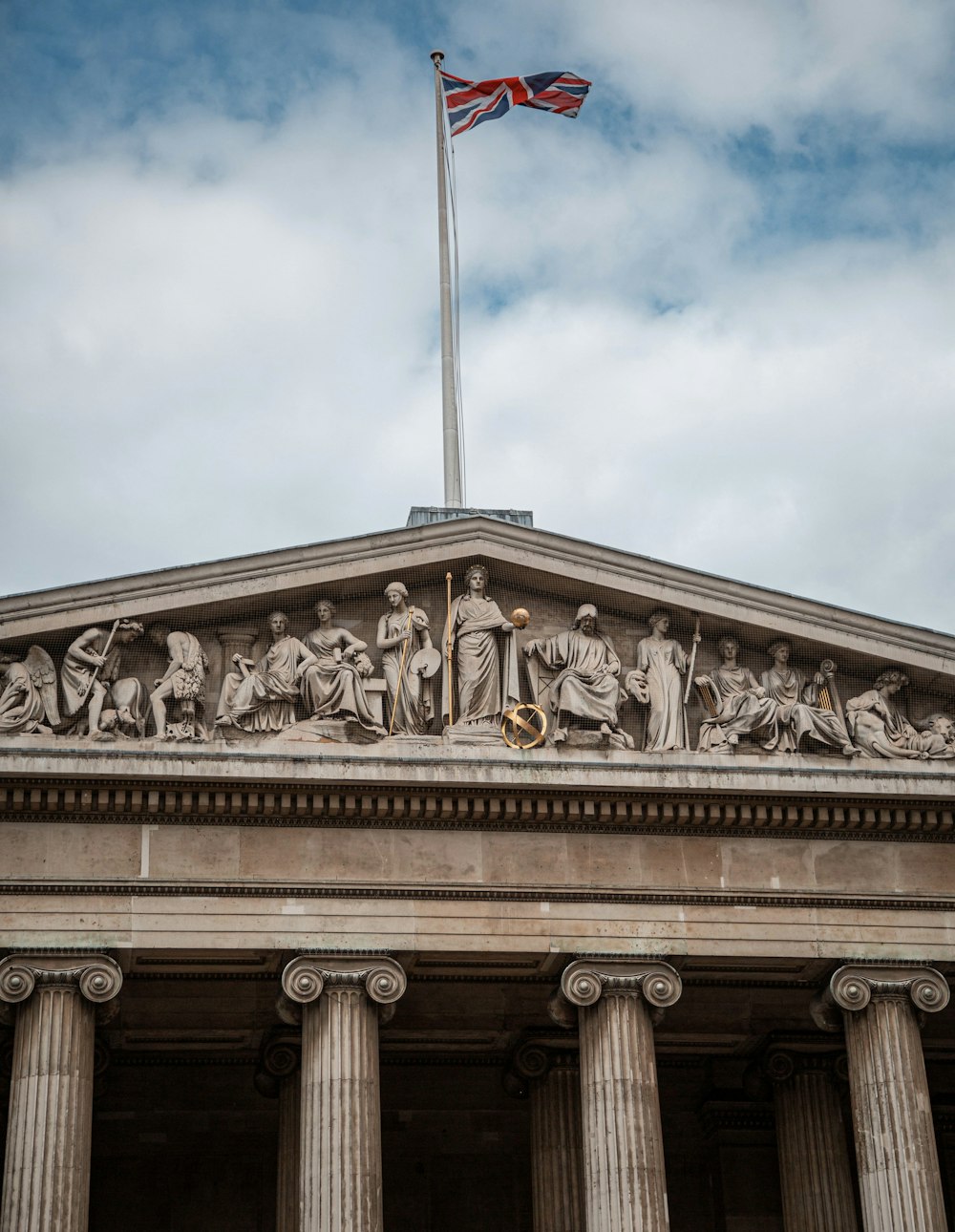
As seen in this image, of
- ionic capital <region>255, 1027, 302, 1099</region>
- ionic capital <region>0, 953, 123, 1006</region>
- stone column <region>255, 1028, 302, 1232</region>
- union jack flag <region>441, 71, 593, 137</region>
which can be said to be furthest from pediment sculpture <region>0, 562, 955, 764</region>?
union jack flag <region>441, 71, 593, 137</region>

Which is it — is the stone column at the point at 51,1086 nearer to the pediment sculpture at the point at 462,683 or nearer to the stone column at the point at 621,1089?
the pediment sculpture at the point at 462,683

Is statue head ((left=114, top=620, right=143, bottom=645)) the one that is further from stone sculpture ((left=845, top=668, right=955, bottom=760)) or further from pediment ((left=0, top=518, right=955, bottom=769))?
stone sculpture ((left=845, top=668, right=955, bottom=760))

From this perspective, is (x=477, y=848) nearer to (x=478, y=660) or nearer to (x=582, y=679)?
(x=478, y=660)

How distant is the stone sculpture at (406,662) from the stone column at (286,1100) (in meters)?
4.99

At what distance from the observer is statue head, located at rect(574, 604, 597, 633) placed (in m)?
30.8

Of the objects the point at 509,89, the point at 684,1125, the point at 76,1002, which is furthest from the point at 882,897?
the point at 509,89

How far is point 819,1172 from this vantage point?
3206cm

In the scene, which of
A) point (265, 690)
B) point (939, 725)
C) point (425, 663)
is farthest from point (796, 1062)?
point (265, 690)

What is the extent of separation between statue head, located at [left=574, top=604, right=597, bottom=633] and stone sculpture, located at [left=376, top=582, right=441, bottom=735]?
2.05 m

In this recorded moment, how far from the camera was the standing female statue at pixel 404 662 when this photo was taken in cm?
2997

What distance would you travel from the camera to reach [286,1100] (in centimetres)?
3153

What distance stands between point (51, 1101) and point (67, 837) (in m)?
3.43

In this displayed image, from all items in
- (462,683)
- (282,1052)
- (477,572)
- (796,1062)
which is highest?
(477,572)

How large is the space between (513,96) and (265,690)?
1337 centimetres
